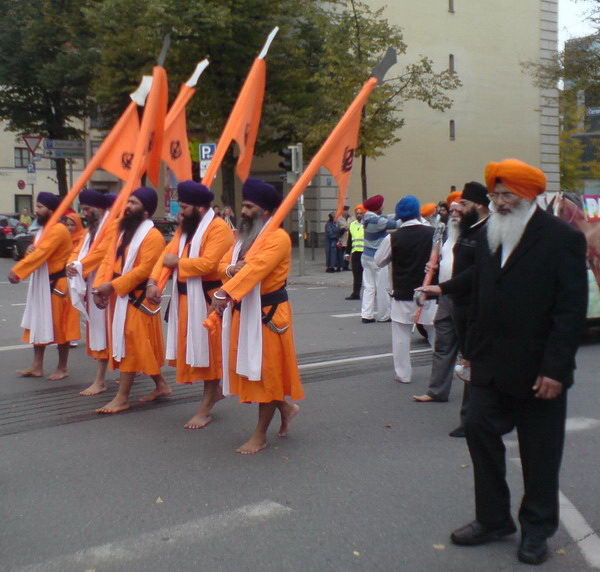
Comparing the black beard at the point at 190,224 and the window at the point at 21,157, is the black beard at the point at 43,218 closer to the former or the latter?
the black beard at the point at 190,224

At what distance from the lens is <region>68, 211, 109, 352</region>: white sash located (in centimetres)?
774

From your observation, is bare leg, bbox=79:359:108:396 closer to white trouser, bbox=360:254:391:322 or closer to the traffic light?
white trouser, bbox=360:254:391:322

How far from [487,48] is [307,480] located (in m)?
34.6

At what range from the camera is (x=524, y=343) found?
4035 millimetres

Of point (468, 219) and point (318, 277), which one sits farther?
point (318, 277)

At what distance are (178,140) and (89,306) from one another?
200 cm

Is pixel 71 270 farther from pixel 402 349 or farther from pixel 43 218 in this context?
pixel 402 349

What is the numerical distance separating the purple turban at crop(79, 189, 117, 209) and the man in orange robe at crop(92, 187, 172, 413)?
1062mm

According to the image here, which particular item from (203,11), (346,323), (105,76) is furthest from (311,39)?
(346,323)

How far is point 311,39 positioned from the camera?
2852 cm

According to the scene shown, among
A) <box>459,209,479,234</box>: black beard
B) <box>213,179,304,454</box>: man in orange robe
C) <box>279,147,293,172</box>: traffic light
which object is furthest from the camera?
<box>279,147,293,172</box>: traffic light

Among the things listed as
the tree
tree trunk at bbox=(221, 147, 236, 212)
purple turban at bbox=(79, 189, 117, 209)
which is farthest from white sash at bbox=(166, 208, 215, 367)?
the tree

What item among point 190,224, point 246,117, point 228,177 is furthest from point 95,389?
point 228,177

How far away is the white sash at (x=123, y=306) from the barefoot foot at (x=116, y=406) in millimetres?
401
